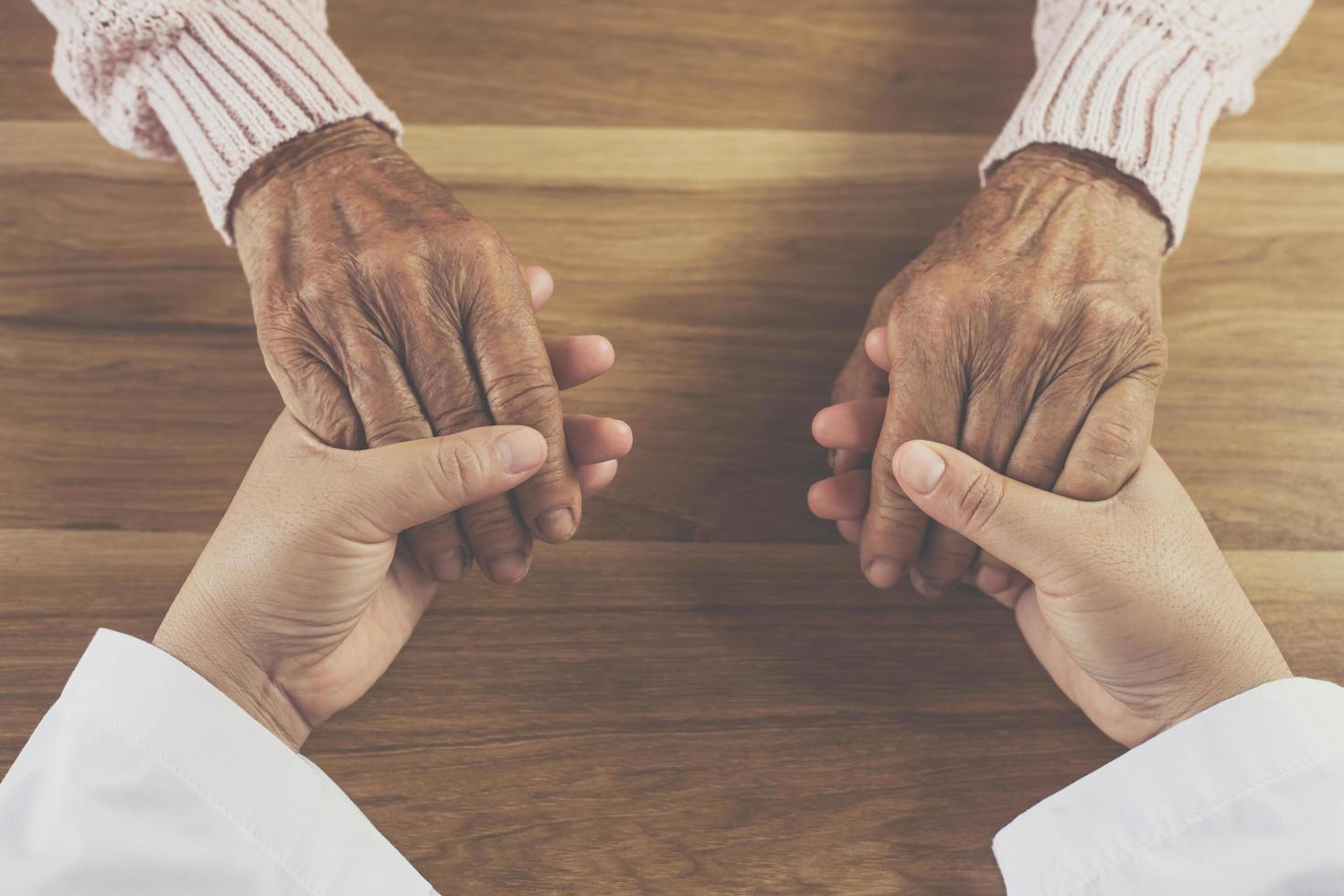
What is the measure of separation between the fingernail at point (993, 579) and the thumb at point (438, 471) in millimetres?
264

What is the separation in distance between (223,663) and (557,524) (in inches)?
7.3

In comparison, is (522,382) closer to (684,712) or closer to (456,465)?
(456,465)

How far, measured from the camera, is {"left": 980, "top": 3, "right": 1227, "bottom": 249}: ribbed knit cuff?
555 millimetres

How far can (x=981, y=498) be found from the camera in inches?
18.4

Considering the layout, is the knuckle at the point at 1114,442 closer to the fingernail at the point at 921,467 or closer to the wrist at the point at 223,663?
the fingernail at the point at 921,467

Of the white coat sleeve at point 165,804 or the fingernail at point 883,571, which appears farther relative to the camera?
the fingernail at point 883,571

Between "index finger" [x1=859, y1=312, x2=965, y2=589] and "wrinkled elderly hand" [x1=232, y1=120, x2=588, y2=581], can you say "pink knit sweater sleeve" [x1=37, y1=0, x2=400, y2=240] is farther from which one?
"index finger" [x1=859, y1=312, x2=965, y2=589]

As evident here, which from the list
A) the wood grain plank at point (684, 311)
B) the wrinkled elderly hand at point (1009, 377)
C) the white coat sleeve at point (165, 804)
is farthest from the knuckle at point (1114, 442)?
the white coat sleeve at point (165, 804)

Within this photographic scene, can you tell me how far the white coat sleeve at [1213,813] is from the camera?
418 millimetres

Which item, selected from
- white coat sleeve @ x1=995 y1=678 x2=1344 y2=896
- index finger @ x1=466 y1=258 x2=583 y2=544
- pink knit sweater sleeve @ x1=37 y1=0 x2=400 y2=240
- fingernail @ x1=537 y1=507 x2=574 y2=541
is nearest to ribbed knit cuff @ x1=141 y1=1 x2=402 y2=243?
pink knit sweater sleeve @ x1=37 y1=0 x2=400 y2=240

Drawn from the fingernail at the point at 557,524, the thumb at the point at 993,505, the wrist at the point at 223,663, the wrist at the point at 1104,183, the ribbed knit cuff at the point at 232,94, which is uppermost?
the ribbed knit cuff at the point at 232,94

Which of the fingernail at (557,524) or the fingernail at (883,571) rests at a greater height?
the fingernail at (557,524)

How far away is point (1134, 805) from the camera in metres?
0.45

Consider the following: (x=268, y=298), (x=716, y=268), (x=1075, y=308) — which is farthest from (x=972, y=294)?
(x=268, y=298)
